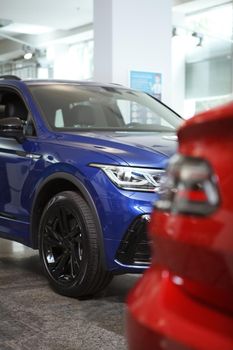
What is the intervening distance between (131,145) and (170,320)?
2.40 m

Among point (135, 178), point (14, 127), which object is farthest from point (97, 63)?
point (135, 178)

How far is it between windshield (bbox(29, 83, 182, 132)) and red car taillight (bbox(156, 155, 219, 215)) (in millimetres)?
2894

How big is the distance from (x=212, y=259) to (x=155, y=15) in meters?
8.46

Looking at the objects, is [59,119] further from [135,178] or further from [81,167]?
[135,178]

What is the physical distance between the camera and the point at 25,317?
3436mm

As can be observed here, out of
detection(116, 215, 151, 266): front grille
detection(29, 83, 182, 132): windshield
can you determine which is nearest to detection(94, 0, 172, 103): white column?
detection(29, 83, 182, 132): windshield

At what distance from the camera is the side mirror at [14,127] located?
4.36 metres

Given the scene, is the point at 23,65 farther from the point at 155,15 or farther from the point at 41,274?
the point at 41,274

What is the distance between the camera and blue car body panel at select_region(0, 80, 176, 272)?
346cm

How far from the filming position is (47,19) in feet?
55.1

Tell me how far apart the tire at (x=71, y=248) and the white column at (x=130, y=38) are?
523cm

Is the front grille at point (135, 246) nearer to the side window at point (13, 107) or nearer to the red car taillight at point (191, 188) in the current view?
the side window at point (13, 107)

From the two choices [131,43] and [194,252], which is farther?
[131,43]

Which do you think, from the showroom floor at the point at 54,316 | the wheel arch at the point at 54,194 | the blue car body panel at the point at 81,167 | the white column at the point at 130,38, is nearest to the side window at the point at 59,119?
the blue car body panel at the point at 81,167
